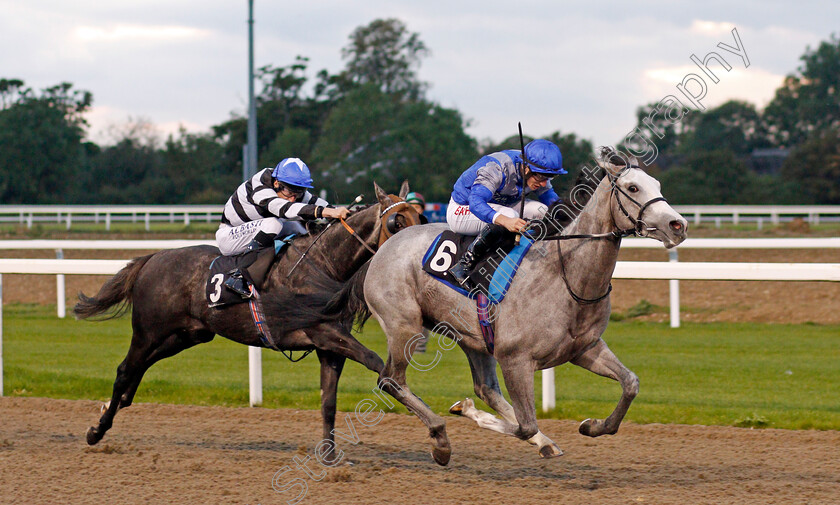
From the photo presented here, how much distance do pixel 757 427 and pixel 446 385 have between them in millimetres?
2484

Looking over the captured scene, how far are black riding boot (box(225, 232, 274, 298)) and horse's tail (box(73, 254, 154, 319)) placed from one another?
0.80 metres

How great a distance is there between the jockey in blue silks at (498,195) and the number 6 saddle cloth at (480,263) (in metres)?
0.04

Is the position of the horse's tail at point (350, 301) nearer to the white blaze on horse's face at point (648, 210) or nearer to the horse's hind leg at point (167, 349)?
the horse's hind leg at point (167, 349)

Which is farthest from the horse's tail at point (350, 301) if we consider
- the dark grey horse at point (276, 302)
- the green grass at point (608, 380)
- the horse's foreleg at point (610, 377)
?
the green grass at point (608, 380)

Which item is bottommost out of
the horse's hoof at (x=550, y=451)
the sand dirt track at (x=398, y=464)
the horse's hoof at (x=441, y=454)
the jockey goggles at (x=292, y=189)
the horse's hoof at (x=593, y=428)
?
the sand dirt track at (x=398, y=464)

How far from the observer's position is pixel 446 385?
7590mm

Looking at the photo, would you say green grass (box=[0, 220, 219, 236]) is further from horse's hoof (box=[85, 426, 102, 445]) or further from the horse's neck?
the horse's neck

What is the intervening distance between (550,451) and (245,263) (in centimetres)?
211

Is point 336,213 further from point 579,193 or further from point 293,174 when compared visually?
point 579,193

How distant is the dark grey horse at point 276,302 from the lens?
209 inches

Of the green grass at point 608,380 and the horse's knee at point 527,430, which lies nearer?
the horse's knee at point 527,430

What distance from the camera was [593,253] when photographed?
4.45 meters

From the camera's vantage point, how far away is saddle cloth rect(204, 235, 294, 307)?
548cm

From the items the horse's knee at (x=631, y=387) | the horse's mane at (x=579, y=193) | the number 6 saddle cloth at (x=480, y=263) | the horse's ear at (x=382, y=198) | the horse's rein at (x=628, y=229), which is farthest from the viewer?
the horse's ear at (x=382, y=198)
